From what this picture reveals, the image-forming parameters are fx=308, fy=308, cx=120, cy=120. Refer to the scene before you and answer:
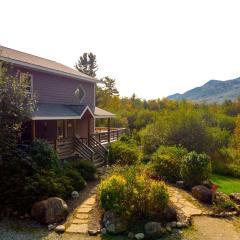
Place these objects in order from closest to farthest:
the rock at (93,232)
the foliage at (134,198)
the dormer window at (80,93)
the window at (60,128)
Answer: the rock at (93,232) → the foliage at (134,198) → the window at (60,128) → the dormer window at (80,93)

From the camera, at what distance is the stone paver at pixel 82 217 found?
9.27 metres

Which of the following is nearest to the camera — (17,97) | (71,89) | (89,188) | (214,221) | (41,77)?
(214,221)

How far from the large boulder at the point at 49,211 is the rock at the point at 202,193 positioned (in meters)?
5.56

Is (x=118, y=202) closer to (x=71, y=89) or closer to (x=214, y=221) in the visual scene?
(x=214, y=221)

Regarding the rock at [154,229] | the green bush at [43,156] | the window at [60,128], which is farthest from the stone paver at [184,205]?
→ the window at [60,128]

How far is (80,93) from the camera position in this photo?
23.6m

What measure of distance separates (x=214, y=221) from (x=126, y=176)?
330cm

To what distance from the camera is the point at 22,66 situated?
16.5 meters

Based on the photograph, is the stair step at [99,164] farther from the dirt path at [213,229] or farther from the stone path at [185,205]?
the dirt path at [213,229]

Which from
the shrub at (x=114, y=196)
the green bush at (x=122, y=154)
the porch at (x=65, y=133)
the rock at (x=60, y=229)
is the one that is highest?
the porch at (x=65, y=133)

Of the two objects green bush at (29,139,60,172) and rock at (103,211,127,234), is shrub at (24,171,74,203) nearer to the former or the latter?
green bush at (29,139,60,172)

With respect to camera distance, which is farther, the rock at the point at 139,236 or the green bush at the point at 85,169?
the green bush at the point at 85,169

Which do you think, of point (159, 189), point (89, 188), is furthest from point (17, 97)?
point (159, 189)

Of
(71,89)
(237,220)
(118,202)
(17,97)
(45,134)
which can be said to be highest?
(71,89)
